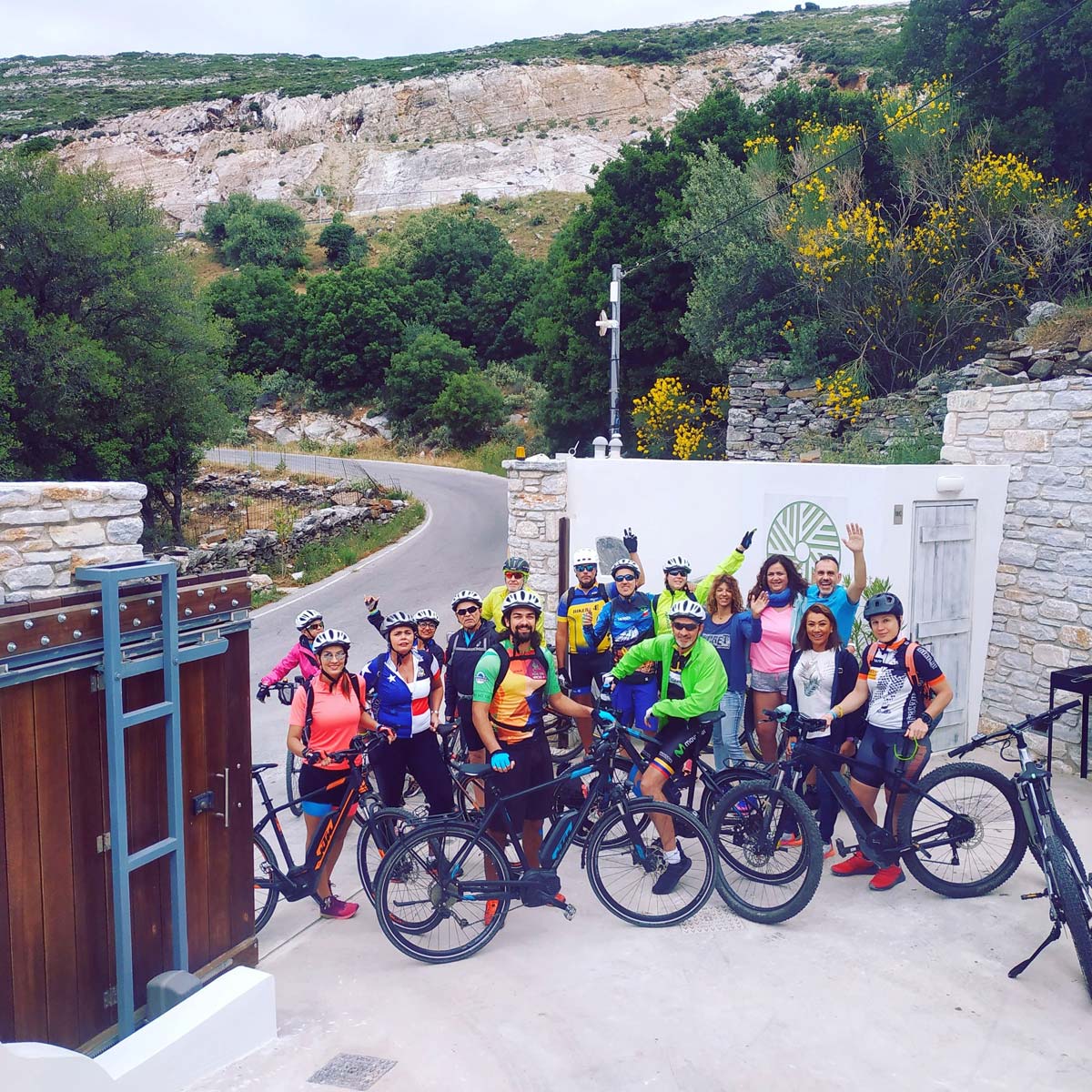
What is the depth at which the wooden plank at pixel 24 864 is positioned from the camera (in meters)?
3.31

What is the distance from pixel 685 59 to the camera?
77625 mm

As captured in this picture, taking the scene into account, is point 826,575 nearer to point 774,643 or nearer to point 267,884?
point 774,643

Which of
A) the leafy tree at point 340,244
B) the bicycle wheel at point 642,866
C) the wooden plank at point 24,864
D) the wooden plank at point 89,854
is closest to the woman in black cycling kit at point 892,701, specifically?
the bicycle wheel at point 642,866

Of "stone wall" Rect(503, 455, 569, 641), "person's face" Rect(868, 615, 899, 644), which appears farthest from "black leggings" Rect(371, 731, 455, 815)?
"stone wall" Rect(503, 455, 569, 641)

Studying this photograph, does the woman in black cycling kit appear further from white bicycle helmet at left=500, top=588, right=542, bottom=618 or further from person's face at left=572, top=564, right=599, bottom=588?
person's face at left=572, top=564, right=599, bottom=588

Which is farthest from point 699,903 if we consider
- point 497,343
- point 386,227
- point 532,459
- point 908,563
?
point 386,227

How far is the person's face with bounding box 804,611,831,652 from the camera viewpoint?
5.47 metres

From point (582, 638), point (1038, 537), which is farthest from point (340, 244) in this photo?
point (582, 638)

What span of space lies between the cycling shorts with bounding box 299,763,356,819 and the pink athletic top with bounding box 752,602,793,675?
111 inches

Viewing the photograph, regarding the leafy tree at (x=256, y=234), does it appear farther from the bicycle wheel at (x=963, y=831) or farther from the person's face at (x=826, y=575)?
the bicycle wheel at (x=963, y=831)

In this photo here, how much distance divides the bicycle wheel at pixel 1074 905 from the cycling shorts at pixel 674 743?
1.80 meters

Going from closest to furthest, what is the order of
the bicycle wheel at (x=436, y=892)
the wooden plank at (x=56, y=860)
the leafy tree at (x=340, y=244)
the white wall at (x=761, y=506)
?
the wooden plank at (x=56, y=860) → the bicycle wheel at (x=436, y=892) → the white wall at (x=761, y=506) → the leafy tree at (x=340, y=244)

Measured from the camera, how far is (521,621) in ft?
16.6

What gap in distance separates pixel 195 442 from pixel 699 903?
19.4 m
